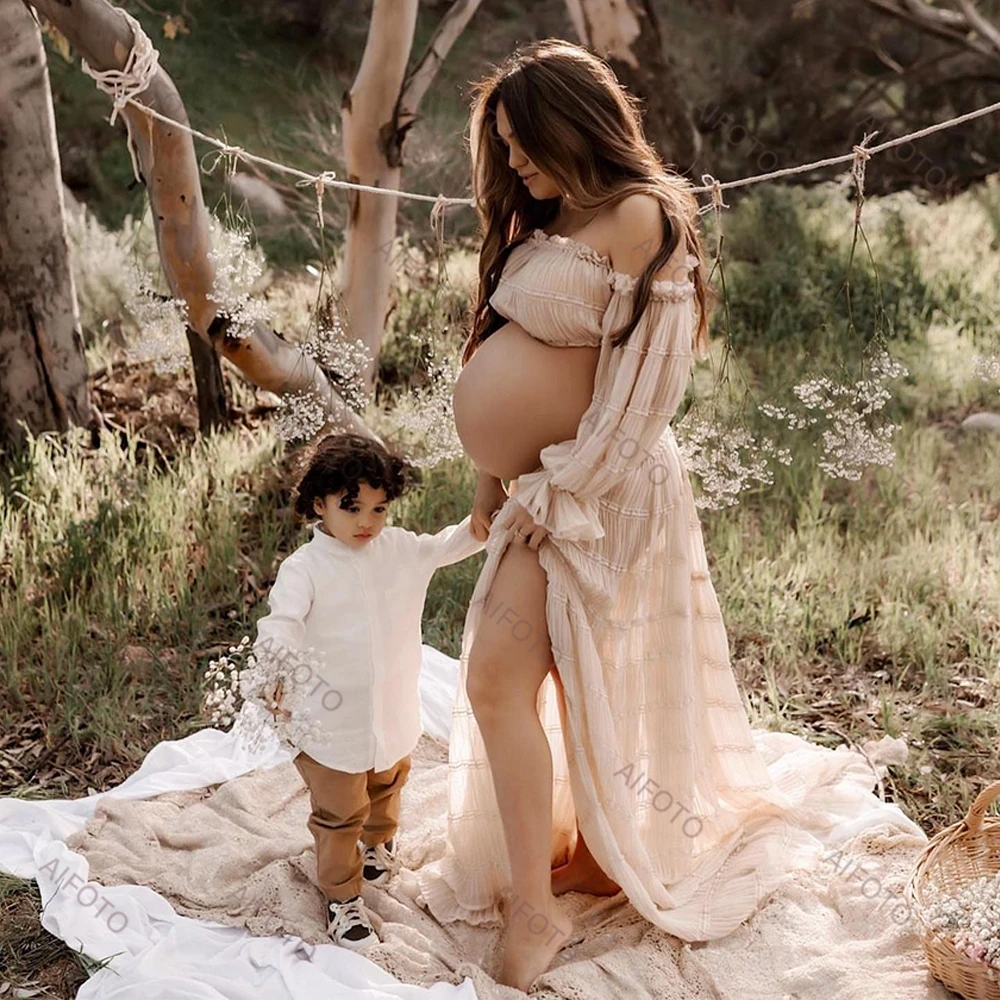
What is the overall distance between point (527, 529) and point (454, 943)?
104 cm

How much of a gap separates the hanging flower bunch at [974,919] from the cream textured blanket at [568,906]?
164 mm

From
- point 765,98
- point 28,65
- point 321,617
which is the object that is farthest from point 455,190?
point 321,617

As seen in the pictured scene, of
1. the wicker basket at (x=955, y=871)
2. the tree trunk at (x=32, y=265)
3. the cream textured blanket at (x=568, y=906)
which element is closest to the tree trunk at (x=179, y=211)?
the tree trunk at (x=32, y=265)

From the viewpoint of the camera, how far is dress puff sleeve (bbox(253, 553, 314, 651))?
9.04 ft

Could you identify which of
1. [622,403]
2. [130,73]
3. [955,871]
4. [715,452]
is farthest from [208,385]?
[955,871]

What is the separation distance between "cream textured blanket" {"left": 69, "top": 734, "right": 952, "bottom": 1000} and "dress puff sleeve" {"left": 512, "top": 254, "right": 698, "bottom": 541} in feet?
3.31

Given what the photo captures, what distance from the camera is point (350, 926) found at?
300 cm

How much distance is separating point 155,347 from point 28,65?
165 cm

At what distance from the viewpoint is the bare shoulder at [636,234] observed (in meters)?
2.62

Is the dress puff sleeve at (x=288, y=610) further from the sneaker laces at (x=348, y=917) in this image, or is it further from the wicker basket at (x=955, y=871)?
the wicker basket at (x=955, y=871)

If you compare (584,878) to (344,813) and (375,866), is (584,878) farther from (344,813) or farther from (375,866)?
(344,813)

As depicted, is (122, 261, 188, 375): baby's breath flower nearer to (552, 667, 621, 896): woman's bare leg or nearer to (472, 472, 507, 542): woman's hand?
(472, 472, 507, 542): woman's hand

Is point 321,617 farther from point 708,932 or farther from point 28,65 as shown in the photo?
point 28,65

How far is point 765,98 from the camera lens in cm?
1191
